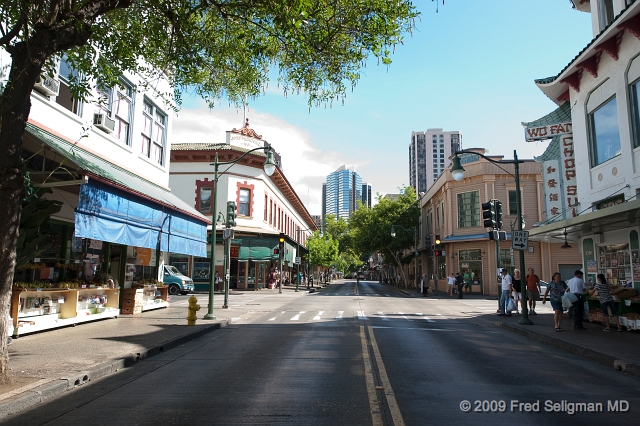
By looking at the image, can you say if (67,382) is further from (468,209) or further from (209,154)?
(468,209)

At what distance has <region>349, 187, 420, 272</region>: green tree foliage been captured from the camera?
49750 mm

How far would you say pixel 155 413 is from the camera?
5.71 m

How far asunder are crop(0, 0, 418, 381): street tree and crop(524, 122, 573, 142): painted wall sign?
30.0 ft

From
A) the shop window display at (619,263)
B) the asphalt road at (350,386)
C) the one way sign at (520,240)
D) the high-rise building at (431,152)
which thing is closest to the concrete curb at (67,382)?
the asphalt road at (350,386)

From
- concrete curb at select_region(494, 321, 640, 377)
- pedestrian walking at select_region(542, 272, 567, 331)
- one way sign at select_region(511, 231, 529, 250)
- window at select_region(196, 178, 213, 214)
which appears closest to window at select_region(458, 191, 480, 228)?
window at select_region(196, 178, 213, 214)

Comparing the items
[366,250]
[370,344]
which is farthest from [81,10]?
[366,250]

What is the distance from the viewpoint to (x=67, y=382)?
6973mm

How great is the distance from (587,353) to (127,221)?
40.1ft

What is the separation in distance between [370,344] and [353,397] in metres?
4.73

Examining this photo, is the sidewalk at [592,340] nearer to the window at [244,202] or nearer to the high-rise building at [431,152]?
the window at [244,202]

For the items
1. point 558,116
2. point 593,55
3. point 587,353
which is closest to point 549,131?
point 558,116

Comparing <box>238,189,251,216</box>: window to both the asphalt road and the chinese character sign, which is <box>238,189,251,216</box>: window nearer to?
the chinese character sign

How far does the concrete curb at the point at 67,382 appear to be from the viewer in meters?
5.90

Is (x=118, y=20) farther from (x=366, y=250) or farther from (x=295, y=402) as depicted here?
(x=366, y=250)
